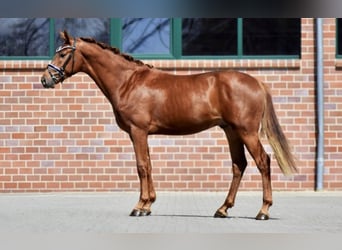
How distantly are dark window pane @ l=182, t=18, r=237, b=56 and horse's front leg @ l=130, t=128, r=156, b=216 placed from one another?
13.8 ft

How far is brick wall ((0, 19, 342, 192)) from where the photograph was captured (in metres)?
11.4

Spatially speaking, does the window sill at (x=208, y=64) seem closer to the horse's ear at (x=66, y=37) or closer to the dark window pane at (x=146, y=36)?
the dark window pane at (x=146, y=36)

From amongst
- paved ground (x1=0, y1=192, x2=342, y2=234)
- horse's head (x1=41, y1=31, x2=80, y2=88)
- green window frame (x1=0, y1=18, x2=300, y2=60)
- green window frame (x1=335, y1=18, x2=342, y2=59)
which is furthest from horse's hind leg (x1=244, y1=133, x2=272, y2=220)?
green window frame (x1=335, y1=18, x2=342, y2=59)

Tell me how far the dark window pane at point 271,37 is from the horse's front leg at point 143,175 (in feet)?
14.7

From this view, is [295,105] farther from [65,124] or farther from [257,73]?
[65,124]

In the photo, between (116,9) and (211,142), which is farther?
(211,142)

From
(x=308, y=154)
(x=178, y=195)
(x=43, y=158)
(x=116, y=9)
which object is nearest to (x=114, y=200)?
(x=178, y=195)

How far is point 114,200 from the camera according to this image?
10.1m

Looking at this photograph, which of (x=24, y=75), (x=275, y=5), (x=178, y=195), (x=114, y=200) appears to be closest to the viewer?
(x=275, y=5)

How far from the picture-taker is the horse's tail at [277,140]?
722 centimetres

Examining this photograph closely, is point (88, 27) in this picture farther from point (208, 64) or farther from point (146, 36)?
point (208, 64)

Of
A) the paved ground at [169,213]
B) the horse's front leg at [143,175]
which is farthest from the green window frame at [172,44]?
the horse's front leg at [143,175]

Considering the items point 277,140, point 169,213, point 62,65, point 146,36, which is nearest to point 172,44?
point 146,36

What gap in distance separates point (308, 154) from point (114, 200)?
11.9ft
